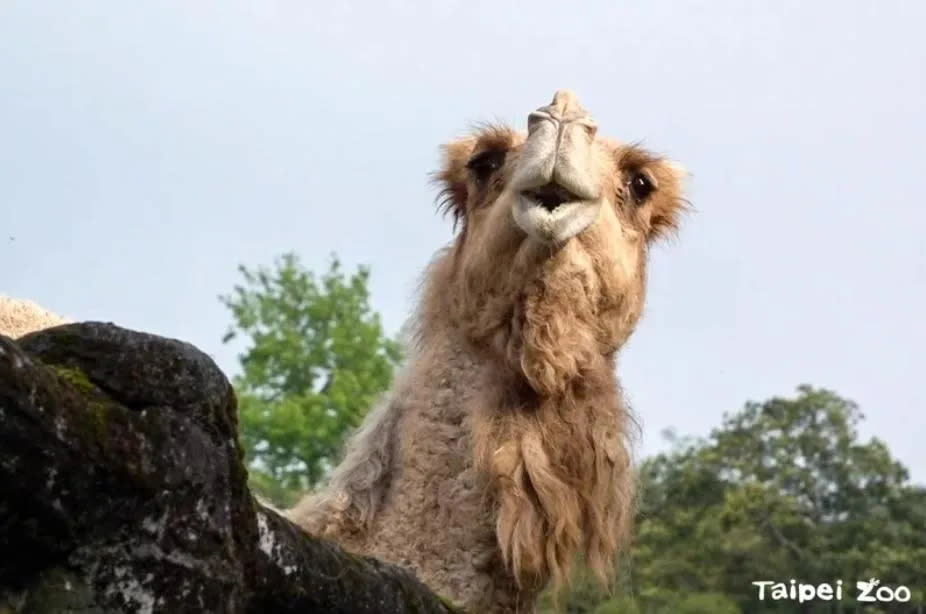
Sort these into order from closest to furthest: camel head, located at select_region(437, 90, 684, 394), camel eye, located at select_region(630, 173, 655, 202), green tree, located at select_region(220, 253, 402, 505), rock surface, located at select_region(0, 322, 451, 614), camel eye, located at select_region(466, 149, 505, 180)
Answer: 1. rock surface, located at select_region(0, 322, 451, 614)
2. camel head, located at select_region(437, 90, 684, 394)
3. camel eye, located at select_region(466, 149, 505, 180)
4. camel eye, located at select_region(630, 173, 655, 202)
5. green tree, located at select_region(220, 253, 402, 505)

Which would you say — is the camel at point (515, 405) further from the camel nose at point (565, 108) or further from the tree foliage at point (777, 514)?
the tree foliage at point (777, 514)

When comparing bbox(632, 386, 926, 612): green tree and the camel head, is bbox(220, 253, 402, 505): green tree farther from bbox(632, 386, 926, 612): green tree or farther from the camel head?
the camel head

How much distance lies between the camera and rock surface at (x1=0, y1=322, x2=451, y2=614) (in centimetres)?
199

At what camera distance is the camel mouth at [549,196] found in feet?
17.4

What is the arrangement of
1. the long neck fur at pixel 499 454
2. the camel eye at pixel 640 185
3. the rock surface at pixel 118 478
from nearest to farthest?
the rock surface at pixel 118 478
the long neck fur at pixel 499 454
the camel eye at pixel 640 185

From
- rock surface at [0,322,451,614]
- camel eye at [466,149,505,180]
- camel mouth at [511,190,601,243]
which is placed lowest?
rock surface at [0,322,451,614]

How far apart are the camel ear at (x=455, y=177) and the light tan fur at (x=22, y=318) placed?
131 cm

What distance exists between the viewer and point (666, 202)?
6305mm

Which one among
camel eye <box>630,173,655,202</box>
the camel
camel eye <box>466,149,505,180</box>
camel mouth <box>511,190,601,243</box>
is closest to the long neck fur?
the camel

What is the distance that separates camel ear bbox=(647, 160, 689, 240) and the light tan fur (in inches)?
75.6

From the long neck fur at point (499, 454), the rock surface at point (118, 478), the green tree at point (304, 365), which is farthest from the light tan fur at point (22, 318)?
the green tree at point (304, 365)

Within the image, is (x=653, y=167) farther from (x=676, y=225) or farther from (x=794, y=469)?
(x=794, y=469)

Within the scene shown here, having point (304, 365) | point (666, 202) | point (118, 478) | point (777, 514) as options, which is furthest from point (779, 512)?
point (118, 478)

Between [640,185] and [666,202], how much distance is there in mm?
225
